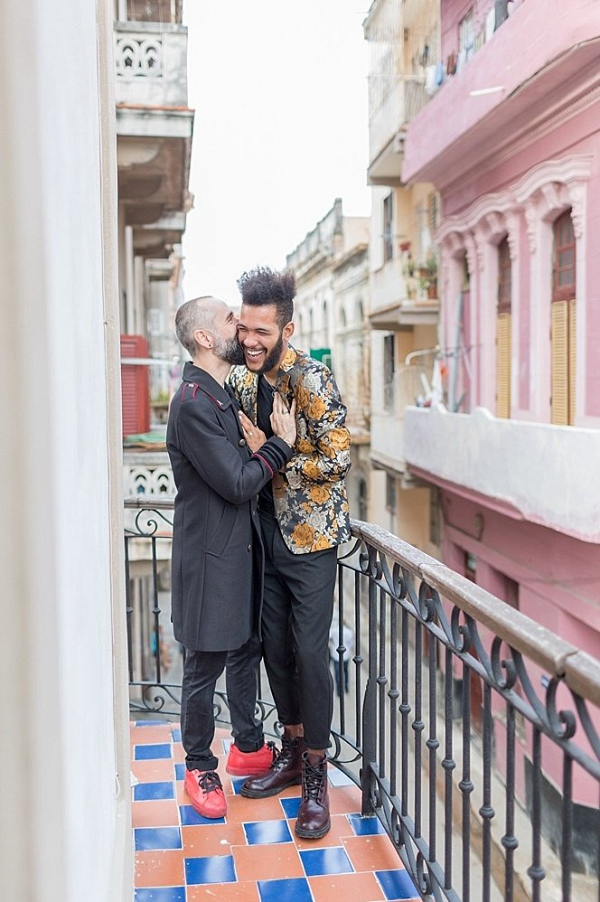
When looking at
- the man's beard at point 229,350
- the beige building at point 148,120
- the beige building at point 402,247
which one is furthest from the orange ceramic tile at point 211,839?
the beige building at point 402,247

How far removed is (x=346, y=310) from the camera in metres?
18.8

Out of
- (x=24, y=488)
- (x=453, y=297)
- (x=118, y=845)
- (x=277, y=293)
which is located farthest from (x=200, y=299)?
(x=453, y=297)

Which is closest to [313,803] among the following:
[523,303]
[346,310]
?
[523,303]

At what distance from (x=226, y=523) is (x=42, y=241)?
54.6 inches

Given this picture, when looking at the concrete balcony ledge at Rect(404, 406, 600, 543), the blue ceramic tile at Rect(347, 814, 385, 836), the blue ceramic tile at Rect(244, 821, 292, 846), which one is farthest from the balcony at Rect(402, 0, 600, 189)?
the blue ceramic tile at Rect(244, 821, 292, 846)

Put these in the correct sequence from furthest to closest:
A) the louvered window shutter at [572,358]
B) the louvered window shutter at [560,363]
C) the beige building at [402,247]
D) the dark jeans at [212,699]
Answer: the beige building at [402,247]
the louvered window shutter at [560,363]
the louvered window shutter at [572,358]
the dark jeans at [212,699]

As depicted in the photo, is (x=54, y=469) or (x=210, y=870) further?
(x=210, y=870)

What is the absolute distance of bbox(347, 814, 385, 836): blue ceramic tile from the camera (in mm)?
2227

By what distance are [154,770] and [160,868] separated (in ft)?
1.71

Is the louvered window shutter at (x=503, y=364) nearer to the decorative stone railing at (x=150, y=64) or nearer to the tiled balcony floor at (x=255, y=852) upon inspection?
the decorative stone railing at (x=150, y=64)

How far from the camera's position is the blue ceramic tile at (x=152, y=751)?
2674 millimetres

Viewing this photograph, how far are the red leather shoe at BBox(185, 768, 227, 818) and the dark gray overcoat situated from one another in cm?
39

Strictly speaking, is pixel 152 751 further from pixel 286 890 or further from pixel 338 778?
pixel 286 890

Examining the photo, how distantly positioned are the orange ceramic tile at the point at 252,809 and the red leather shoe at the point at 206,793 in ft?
0.12
